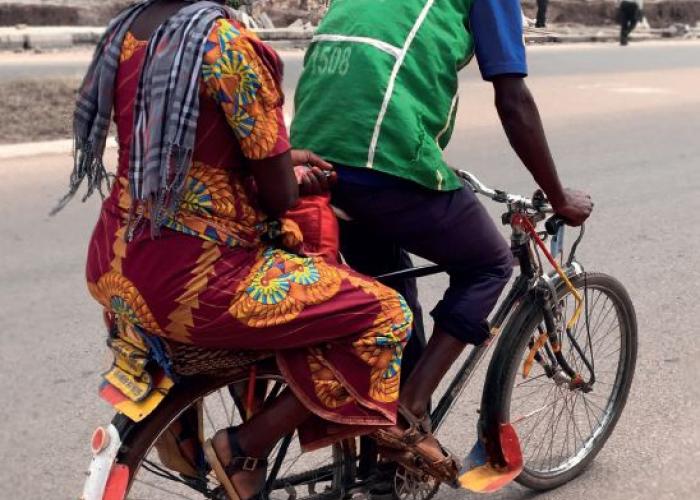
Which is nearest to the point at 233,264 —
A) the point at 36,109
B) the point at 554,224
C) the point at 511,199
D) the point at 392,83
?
the point at 392,83

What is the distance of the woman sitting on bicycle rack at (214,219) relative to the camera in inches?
71.3

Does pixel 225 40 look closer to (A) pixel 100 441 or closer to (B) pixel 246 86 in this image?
(B) pixel 246 86

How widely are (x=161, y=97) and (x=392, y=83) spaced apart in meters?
0.61

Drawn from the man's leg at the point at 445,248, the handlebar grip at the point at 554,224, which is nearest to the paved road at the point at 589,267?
the man's leg at the point at 445,248

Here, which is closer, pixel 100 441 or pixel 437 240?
pixel 100 441

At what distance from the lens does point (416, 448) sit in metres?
2.46

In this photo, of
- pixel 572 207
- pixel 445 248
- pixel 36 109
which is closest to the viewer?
pixel 445 248

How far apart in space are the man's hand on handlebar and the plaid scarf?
0.99 meters

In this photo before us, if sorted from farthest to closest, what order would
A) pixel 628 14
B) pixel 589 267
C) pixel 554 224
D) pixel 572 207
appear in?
1. pixel 628 14
2. pixel 589 267
3. pixel 554 224
4. pixel 572 207

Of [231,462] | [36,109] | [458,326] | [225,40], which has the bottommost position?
[36,109]

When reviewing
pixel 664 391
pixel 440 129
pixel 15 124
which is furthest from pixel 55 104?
pixel 440 129

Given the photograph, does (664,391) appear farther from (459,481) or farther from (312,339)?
(312,339)

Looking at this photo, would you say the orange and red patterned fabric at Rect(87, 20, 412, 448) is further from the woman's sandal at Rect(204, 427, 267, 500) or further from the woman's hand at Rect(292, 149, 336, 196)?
the woman's sandal at Rect(204, 427, 267, 500)

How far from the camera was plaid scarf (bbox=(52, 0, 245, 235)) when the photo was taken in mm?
1784
